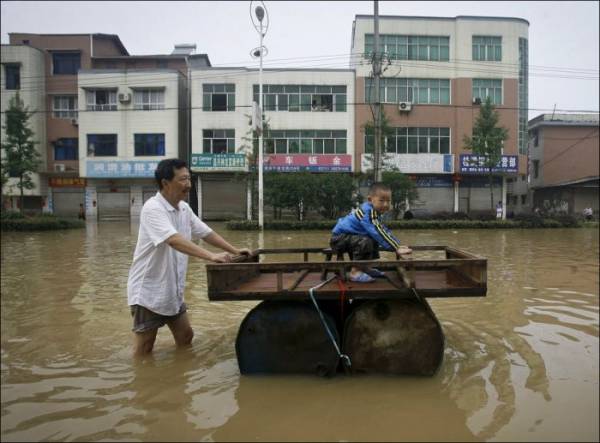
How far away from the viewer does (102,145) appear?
101ft

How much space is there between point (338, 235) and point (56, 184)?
33.2 m

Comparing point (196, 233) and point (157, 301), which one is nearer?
point (157, 301)

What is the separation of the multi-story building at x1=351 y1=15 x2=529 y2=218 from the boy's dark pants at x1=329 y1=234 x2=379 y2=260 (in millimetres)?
26178

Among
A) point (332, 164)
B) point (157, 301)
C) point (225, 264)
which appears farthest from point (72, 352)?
point (332, 164)

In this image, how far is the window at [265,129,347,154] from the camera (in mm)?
30047

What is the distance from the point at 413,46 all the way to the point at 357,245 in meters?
29.1

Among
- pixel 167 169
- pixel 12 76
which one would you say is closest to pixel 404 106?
pixel 12 76

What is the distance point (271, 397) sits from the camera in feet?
10.6

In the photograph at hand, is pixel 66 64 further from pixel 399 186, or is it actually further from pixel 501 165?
pixel 501 165

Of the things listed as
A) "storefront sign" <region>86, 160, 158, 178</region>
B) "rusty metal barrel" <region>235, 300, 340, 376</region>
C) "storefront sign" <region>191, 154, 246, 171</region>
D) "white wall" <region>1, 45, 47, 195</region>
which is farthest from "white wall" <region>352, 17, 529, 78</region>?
"rusty metal barrel" <region>235, 300, 340, 376</region>

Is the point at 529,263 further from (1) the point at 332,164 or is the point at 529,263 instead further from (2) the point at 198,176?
(2) the point at 198,176

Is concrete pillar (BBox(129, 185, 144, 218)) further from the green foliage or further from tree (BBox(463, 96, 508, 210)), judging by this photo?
tree (BBox(463, 96, 508, 210))

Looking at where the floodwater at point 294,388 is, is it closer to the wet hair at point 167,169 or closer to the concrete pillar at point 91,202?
the wet hair at point 167,169

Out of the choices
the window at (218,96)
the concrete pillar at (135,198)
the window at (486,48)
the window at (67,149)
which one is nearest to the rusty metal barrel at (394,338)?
the window at (218,96)
